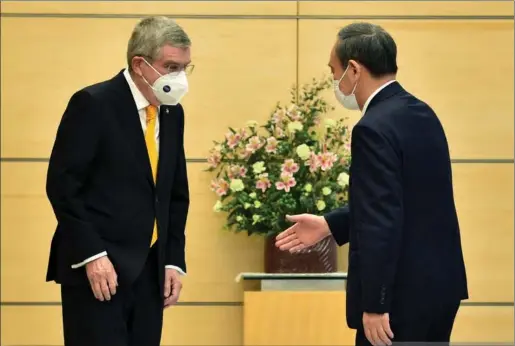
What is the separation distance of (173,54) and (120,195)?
1.77 feet

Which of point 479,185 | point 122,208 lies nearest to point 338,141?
point 479,185

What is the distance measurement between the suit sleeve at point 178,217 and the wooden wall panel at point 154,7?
64.7 inches

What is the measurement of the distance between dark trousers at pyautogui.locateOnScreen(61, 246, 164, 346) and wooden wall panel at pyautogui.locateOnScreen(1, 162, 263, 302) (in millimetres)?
1628

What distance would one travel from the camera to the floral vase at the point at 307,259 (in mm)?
4531

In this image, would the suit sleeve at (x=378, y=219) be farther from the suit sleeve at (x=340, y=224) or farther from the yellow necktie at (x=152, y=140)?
the yellow necktie at (x=152, y=140)

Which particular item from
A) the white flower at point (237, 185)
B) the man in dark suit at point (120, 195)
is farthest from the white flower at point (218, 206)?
the man in dark suit at point (120, 195)

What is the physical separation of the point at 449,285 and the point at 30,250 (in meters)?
2.76

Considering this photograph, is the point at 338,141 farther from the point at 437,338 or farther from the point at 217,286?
the point at 437,338

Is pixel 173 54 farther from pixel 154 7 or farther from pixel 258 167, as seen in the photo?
pixel 154 7

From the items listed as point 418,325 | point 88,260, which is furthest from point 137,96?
point 418,325

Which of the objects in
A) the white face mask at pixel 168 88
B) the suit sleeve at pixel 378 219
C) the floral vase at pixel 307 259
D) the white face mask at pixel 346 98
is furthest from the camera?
the floral vase at pixel 307 259

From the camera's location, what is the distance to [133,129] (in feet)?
10.7

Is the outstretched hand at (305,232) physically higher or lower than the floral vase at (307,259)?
higher

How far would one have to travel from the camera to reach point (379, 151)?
2729mm
